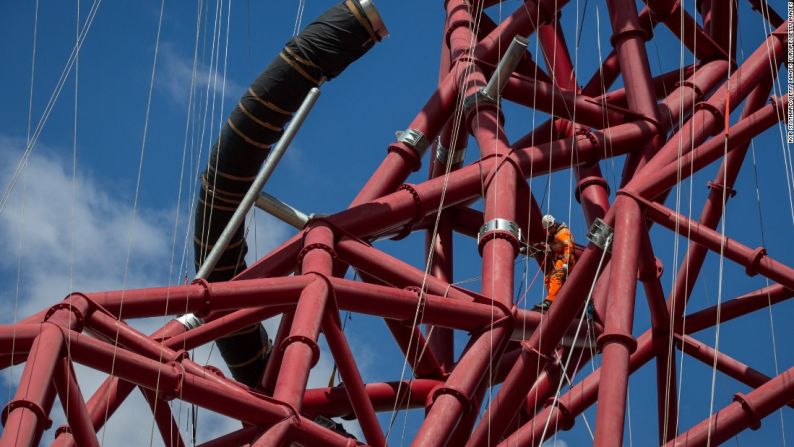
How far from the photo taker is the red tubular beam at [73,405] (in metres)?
15.1

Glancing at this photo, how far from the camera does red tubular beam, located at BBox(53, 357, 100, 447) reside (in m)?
15.1

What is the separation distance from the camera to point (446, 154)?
24.5 metres

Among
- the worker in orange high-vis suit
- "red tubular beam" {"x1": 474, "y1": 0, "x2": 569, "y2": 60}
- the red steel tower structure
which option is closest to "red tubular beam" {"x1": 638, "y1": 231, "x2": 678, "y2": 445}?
the red steel tower structure

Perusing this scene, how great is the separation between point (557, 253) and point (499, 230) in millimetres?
2786

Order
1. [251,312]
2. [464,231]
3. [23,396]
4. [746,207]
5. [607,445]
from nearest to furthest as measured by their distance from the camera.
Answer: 1. [23,396]
2. [607,445]
3. [251,312]
4. [464,231]
5. [746,207]

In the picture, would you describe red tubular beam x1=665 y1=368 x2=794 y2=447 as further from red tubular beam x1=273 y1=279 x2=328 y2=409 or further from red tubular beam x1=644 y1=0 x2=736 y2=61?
red tubular beam x1=644 y1=0 x2=736 y2=61

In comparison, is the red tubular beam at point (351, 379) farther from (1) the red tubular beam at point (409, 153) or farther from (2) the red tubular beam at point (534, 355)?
(1) the red tubular beam at point (409, 153)

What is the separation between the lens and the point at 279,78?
23.0 m

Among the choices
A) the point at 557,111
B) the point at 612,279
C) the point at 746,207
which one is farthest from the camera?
the point at 746,207

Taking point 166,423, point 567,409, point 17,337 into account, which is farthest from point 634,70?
point 17,337

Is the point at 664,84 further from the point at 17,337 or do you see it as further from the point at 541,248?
the point at 17,337

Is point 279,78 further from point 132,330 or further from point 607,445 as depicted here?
point 607,445

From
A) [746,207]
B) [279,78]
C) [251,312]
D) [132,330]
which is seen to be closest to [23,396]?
[132,330]

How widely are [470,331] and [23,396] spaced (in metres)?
6.25
